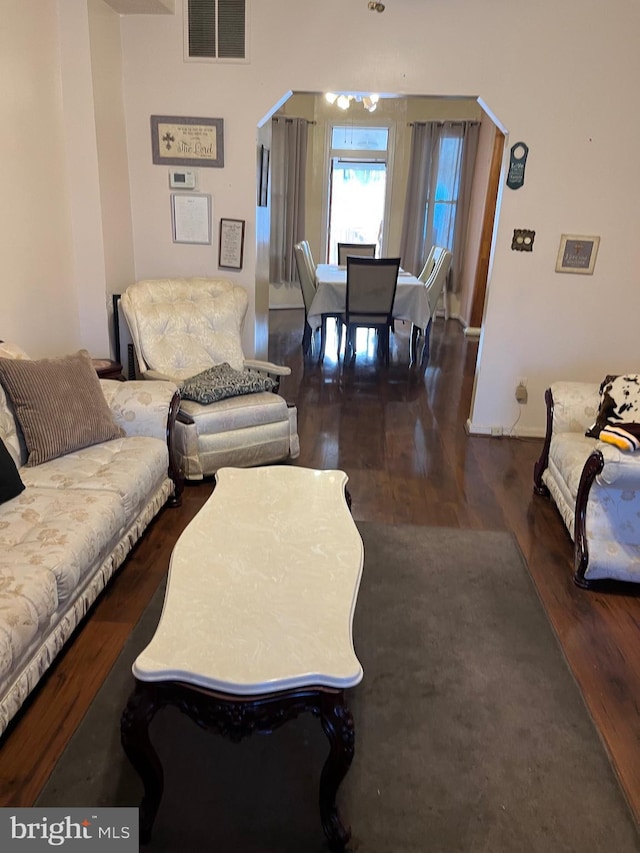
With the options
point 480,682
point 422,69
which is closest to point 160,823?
point 480,682

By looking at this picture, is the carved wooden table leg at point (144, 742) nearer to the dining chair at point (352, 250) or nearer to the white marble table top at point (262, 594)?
the white marble table top at point (262, 594)

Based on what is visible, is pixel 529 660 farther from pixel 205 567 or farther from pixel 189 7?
pixel 189 7

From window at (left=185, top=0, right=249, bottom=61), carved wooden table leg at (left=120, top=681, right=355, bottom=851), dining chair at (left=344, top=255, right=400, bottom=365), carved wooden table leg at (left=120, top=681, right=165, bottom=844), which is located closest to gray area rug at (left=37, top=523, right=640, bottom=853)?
carved wooden table leg at (left=120, top=681, right=165, bottom=844)

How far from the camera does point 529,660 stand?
200 cm

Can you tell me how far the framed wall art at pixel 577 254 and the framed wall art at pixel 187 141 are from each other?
219 cm

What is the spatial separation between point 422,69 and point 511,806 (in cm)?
361

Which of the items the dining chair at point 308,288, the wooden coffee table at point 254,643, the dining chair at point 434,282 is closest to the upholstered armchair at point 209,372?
the wooden coffee table at point 254,643

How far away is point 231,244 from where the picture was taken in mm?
3836

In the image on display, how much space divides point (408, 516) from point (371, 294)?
3.04 m

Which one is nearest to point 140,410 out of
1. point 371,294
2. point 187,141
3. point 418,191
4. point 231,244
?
point 231,244

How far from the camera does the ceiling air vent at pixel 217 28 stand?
11.2ft

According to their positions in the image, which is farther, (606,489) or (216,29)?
(216,29)

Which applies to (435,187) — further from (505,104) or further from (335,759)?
(335,759)

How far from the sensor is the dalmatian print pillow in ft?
8.48
